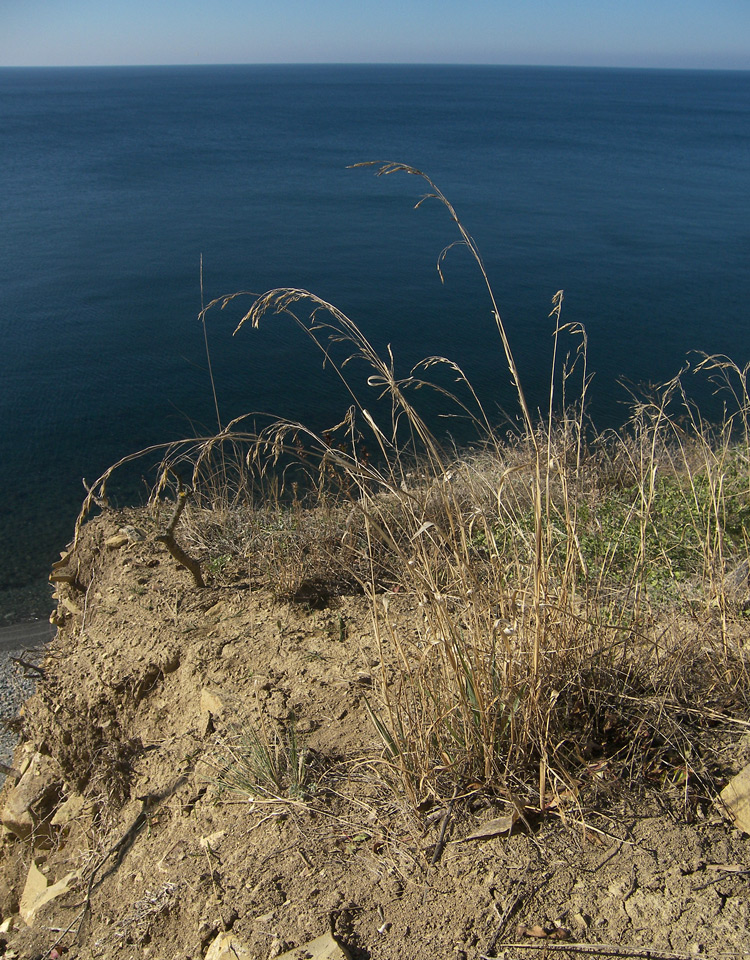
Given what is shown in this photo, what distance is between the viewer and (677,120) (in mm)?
50000

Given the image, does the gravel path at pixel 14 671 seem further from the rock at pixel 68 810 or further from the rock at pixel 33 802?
the rock at pixel 68 810

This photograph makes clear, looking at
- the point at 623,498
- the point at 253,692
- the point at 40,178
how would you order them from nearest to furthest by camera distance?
the point at 253,692 < the point at 623,498 < the point at 40,178

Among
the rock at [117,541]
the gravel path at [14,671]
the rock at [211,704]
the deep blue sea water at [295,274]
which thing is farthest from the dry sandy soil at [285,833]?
the deep blue sea water at [295,274]

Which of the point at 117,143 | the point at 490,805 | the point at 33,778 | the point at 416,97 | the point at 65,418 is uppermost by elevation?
the point at 416,97

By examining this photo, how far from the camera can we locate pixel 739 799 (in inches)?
78.2

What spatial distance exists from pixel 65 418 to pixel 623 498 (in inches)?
355

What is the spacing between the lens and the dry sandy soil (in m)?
1.83

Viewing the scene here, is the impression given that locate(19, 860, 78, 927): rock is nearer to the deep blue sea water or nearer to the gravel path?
the gravel path

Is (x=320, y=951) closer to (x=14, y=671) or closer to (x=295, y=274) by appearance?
(x=14, y=671)

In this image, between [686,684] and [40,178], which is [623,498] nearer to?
[686,684]

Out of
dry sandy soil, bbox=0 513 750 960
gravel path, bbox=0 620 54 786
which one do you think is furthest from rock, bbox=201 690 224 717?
gravel path, bbox=0 620 54 786

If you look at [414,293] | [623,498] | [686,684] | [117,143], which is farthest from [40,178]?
[686,684]

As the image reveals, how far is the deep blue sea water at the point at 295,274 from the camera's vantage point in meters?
11.1

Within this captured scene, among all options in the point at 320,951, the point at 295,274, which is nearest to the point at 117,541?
the point at 320,951
